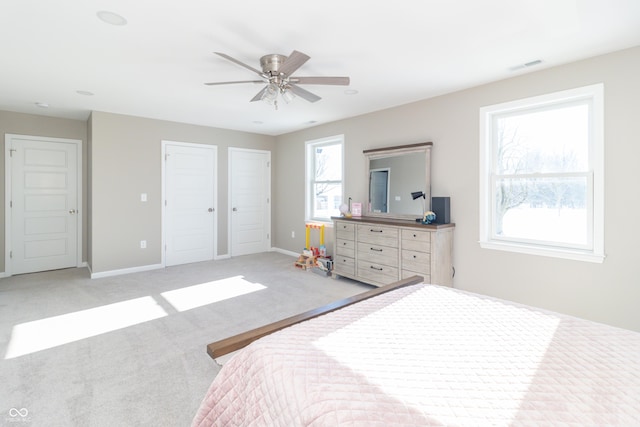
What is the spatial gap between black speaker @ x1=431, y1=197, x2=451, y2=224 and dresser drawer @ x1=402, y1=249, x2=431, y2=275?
45 centimetres

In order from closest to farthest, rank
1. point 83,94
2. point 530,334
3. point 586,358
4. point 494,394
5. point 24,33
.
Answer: point 494,394 → point 586,358 → point 530,334 → point 24,33 → point 83,94

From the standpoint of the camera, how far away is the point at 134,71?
311 cm

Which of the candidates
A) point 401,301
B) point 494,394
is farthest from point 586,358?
point 401,301

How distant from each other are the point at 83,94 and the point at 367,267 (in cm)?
418

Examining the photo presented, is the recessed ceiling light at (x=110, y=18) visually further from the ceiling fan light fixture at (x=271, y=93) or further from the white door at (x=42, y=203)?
the white door at (x=42, y=203)

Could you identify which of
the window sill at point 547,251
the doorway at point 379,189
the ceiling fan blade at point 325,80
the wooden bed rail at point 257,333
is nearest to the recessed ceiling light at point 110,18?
the ceiling fan blade at point 325,80

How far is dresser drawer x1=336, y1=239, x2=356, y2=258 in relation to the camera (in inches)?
173

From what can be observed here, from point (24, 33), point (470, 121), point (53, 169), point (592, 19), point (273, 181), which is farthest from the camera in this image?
point (273, 181)

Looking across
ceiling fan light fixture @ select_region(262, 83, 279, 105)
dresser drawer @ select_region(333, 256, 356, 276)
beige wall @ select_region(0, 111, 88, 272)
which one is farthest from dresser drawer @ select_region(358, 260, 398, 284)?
beige wall @ select_region(0, 111, 88, 272)

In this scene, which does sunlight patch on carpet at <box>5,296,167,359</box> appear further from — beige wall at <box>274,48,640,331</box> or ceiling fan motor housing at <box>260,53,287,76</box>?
beige wall at <box>274,48,640,331</box>

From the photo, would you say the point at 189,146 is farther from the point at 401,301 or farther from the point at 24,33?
the point at 401,301

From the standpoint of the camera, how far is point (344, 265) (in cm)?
452

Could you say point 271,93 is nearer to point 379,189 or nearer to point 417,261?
point 379,189

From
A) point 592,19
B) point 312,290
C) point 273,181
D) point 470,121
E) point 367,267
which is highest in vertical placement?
point 592,19
